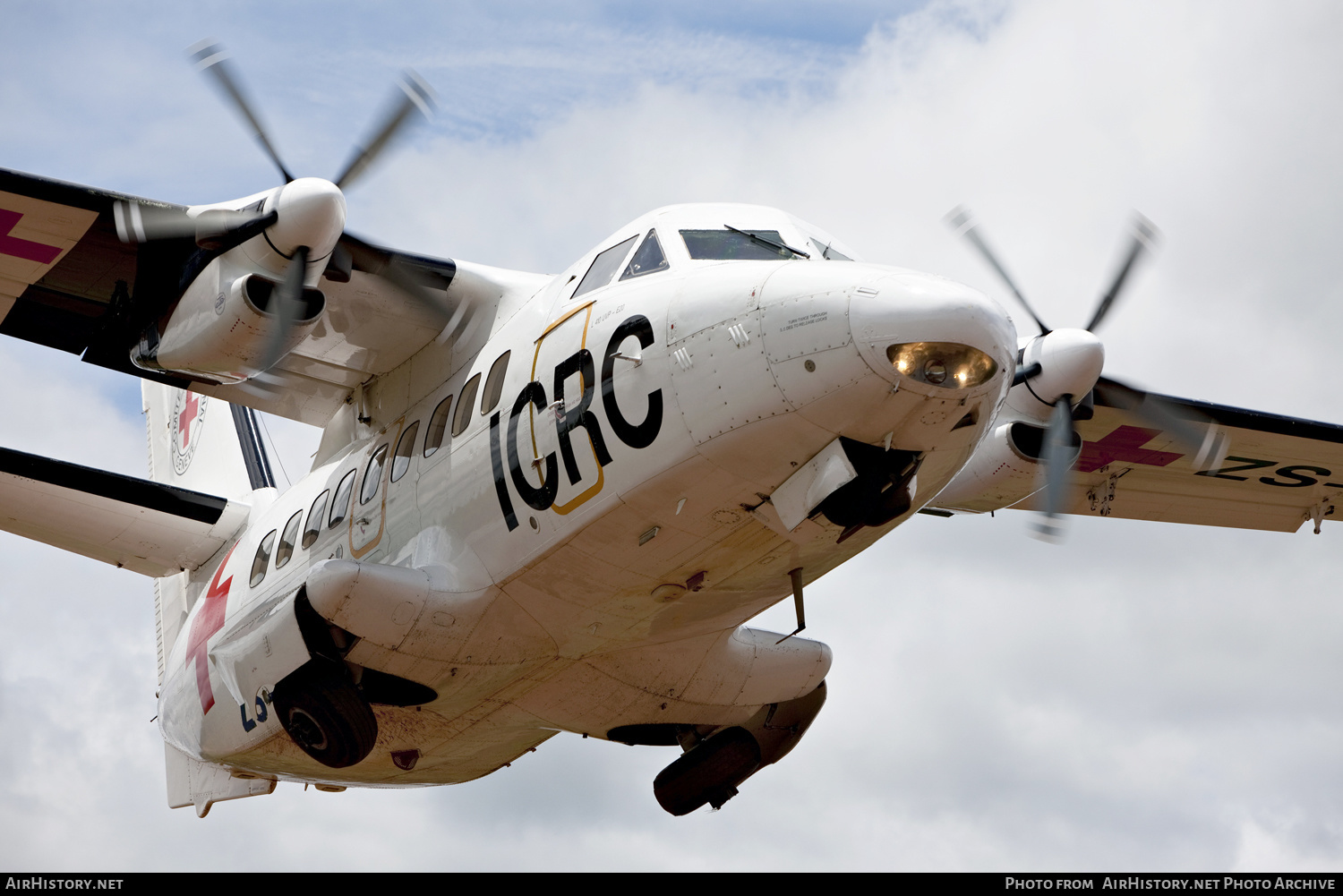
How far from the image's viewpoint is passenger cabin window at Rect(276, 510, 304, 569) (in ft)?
39.9

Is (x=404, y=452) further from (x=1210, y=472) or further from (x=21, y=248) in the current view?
(x=1210, y=472)

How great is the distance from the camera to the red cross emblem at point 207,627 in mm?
12656

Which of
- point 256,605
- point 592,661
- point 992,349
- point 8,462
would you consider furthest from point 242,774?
point 992,349

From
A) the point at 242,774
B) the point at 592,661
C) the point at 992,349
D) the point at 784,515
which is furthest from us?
the point at 242,774

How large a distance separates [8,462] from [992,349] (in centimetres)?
873

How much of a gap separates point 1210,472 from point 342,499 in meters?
8.52

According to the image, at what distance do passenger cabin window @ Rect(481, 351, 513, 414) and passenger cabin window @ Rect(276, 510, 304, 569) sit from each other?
9.57 ft

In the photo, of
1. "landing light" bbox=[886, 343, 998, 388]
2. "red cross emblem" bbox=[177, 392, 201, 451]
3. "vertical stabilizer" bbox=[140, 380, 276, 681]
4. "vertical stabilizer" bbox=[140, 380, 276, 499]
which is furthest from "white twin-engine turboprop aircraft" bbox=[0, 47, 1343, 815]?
"red cross emblem" bbox=[177, 392, 201, 451]

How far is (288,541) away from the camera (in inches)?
482

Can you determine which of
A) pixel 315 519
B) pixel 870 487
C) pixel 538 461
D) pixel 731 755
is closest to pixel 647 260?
pixel 538 461

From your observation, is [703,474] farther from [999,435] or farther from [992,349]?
[999,435]

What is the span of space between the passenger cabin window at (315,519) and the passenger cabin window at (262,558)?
2.22ft

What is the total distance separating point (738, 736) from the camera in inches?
483

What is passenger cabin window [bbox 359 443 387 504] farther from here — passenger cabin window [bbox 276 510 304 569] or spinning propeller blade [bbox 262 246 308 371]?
spinning propeller blade [bbox 262 246 308 371]
